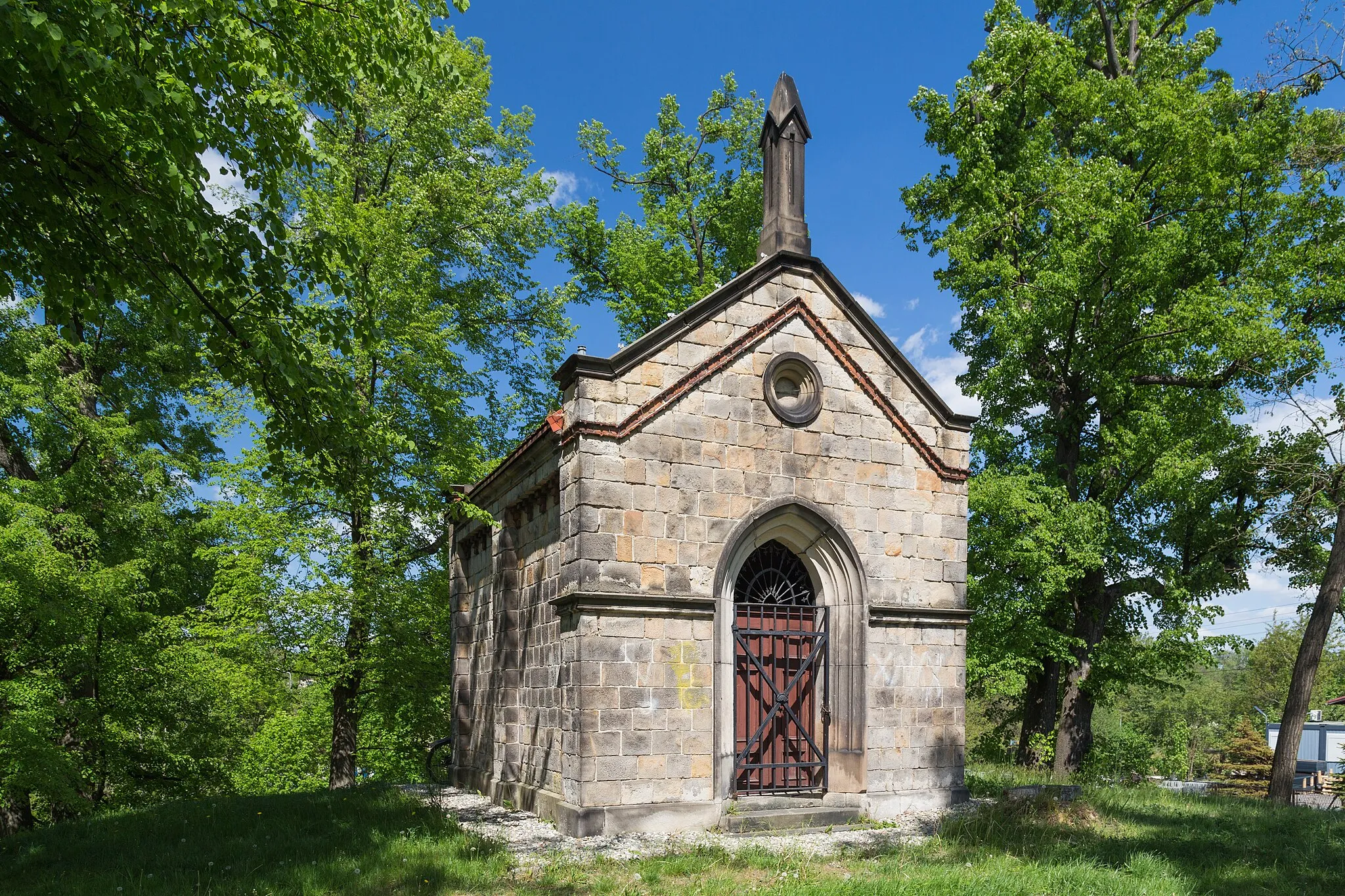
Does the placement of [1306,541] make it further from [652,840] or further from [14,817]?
[14,817]

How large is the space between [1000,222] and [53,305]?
16059mm

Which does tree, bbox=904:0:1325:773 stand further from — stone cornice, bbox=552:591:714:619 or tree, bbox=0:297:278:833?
tree, bbox=0:297:278:833

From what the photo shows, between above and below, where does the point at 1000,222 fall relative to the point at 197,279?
above

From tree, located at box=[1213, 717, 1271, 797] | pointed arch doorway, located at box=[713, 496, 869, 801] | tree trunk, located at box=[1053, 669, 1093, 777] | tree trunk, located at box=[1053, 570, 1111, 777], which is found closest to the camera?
pointed arch doorway, located at box=[713, 496, 869, 801]

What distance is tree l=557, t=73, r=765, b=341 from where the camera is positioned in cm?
2309

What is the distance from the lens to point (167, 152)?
6184mm

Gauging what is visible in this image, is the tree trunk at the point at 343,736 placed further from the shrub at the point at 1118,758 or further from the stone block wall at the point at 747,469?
the shrub at the point at 1118,758

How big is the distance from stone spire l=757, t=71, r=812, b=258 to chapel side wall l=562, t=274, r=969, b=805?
0.67 metres

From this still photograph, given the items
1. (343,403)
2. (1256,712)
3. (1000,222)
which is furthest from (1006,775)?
(1256,712)

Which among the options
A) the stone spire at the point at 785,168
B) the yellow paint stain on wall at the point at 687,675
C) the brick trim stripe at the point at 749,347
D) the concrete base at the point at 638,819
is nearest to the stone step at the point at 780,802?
the concrete base at the point at 638,819

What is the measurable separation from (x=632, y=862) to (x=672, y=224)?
18105 mm

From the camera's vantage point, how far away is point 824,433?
1073 centimetres

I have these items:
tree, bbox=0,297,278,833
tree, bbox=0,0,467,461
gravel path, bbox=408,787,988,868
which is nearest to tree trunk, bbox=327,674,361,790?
tree, bbox=0,297,278,833

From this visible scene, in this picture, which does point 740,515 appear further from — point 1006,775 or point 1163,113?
point 1163,113
